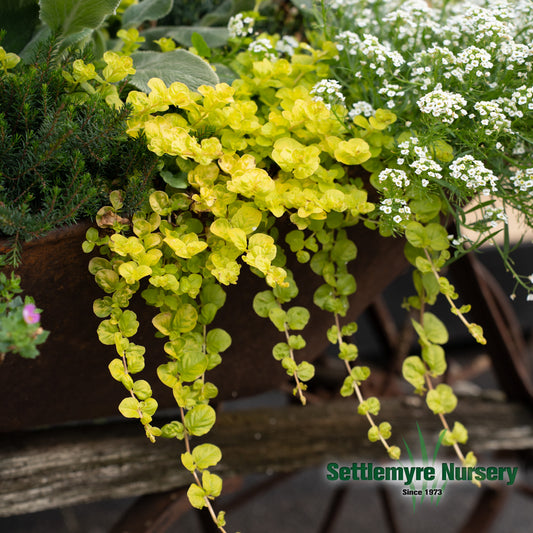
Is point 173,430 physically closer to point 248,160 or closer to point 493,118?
point 248,160

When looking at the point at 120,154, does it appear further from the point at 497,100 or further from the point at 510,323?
the point at 510,323

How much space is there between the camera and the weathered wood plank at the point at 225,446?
749mm

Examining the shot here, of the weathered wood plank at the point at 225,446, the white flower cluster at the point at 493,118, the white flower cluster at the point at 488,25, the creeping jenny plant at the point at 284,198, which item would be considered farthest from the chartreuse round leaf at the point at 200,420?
the white flower cluster at the point at 488,25

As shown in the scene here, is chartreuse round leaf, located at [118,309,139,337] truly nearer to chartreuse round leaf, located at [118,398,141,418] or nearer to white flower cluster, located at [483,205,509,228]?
chartreuse round leaf, located at [118,398,141,418]

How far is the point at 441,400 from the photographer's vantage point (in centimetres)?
64

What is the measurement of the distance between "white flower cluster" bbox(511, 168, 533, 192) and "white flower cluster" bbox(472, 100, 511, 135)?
50mm

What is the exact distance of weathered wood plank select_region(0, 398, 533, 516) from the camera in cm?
75

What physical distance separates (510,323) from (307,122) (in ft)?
3.12

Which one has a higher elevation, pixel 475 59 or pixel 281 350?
pixel 475 59

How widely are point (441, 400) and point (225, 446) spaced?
15.2 inches

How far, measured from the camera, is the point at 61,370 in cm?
67

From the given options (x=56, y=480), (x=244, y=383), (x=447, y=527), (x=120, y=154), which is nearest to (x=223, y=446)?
(x=244, y=383)

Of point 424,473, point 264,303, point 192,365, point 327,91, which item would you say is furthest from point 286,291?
point 424,473

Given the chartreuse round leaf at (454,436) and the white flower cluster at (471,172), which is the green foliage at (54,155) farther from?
the chartreuse round leaf at (454,436)
